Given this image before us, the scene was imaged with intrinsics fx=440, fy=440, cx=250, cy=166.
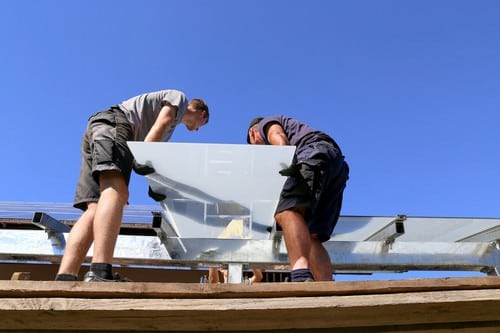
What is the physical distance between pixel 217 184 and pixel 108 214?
0.67m

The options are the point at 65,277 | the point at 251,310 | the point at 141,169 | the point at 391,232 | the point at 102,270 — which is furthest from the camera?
the point at 391,232

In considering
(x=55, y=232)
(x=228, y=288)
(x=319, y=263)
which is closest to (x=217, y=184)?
(x=319, y=263)

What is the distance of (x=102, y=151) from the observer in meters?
1.99

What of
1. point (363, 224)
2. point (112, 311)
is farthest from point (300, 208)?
point (112, 311)

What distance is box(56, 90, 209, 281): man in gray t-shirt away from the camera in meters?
1.76

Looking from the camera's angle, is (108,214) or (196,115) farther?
(196,115)

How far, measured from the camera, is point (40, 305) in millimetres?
1053

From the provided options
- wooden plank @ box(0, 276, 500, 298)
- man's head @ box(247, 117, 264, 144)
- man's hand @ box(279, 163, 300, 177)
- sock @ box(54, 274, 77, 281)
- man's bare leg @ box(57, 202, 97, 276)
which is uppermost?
man's head @ box(247, 117, 264, 144)

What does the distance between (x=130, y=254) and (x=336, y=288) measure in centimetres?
182

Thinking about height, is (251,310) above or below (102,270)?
below

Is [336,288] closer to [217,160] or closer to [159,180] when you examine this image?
[217,160]

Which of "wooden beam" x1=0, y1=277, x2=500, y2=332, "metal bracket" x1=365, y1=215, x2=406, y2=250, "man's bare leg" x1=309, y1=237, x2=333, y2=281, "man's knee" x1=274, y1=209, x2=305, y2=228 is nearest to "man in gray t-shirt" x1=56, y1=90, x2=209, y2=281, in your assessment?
"wooden beam" x1=0, y1=277, x2=500, y2=332

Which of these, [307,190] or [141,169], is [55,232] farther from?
[307,190]

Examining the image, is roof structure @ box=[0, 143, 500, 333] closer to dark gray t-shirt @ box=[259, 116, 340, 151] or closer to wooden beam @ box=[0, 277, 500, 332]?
wooden beam @ box=[0, 277, 500, 332]
